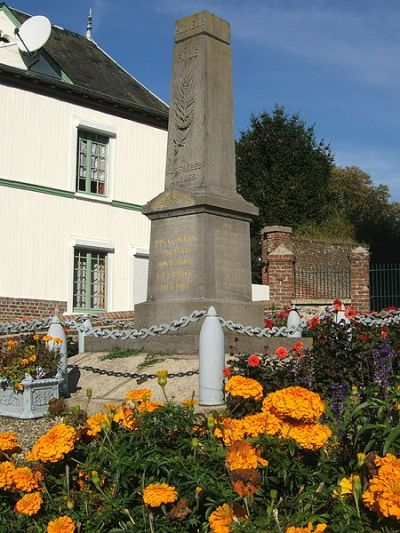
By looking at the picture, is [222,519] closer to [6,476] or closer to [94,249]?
[6,476]

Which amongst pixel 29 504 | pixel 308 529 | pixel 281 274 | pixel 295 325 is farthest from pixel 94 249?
pixel 308 529

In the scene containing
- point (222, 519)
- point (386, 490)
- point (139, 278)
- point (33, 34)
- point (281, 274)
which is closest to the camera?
point (386, 490)

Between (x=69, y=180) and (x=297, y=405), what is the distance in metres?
18.0

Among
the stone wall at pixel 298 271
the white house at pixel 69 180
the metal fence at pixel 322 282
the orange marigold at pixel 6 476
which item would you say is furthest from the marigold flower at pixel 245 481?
the metal fence at pixel 322 282

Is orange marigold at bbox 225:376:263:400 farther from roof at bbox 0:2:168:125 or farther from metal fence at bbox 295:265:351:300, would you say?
metal fence at bbox 295:265:351:300

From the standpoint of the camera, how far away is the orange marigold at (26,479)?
3.47 m

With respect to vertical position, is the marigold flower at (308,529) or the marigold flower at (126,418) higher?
the marigold flower at (126,418)

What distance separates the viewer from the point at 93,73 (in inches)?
912

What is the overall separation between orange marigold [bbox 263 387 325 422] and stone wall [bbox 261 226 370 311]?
16.4 m

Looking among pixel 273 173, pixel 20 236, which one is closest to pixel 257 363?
pixel 20 236

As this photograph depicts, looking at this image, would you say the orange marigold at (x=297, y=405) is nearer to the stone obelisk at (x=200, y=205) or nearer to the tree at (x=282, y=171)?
the stone obelisk at (x=200, y=205)

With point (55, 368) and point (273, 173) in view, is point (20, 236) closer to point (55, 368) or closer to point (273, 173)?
point (55, 368)

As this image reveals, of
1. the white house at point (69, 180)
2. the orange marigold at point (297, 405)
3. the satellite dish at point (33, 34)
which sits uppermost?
the satellite dish at point (33, 34)

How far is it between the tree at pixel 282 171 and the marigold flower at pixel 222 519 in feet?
87.8
